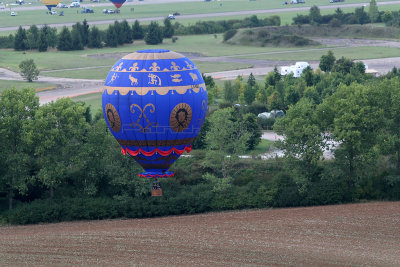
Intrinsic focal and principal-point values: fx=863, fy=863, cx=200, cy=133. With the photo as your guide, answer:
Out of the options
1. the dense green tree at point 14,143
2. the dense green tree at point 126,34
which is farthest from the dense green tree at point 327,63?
the dense green tree at point 14,143

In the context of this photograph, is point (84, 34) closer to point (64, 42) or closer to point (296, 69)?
point (64, 42)

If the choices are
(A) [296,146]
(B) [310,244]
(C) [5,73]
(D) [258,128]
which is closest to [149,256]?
(B) [310,244]

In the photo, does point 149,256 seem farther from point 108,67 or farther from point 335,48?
point 335,48

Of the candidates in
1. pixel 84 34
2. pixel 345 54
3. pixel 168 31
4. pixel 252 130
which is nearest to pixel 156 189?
pixel 252 130

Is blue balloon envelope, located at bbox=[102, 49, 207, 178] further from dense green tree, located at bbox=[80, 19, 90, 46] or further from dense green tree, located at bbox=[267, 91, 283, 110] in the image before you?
dense green tree, located at bbox=[80, 19, 90, 46]

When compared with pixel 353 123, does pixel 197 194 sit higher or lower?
lower
